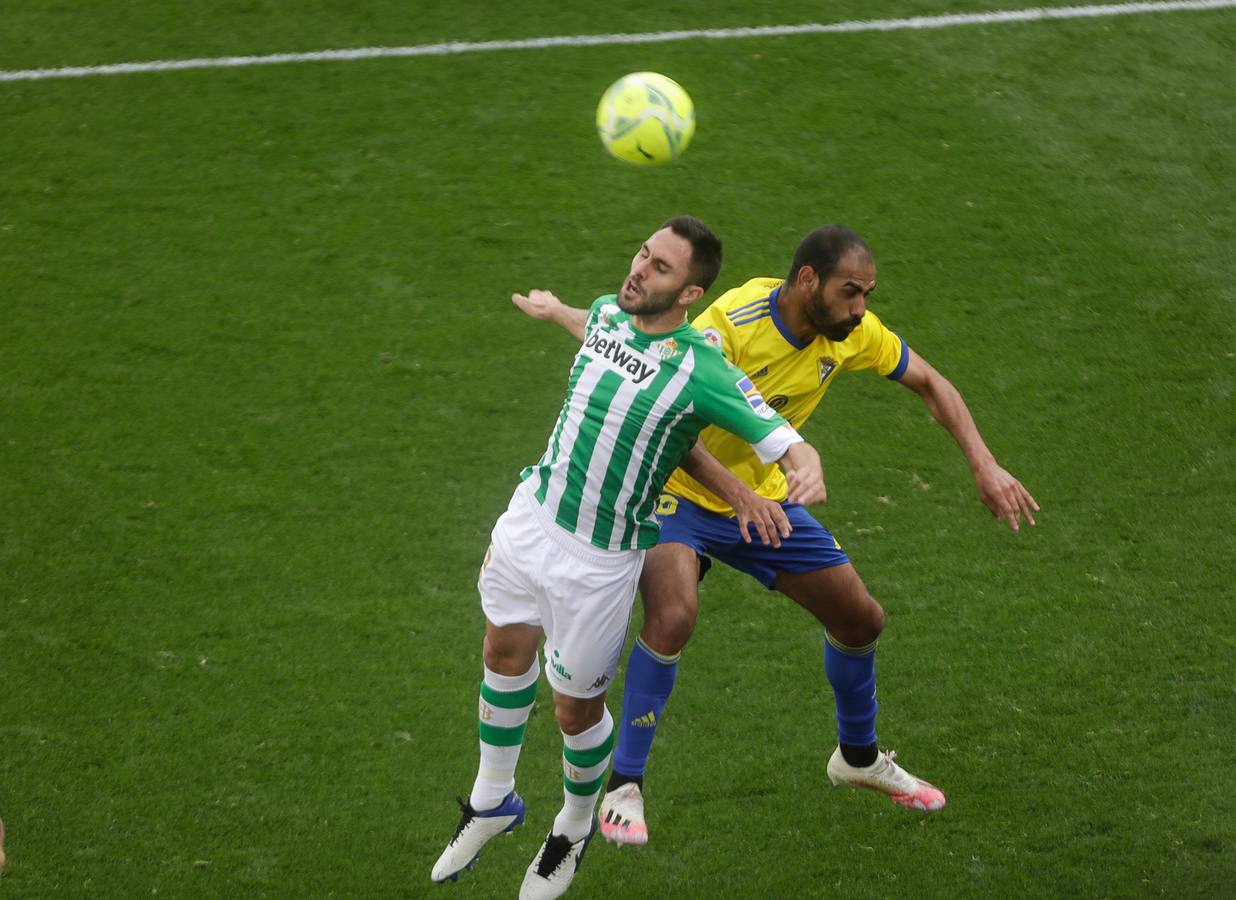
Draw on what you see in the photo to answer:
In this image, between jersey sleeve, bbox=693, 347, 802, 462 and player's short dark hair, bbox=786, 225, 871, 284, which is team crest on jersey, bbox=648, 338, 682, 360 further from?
player's short dark hair, bbox=786, 225, 871, 284

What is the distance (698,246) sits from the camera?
4.71 meters

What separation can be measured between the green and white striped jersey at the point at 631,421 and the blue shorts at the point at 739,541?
16.2 inches

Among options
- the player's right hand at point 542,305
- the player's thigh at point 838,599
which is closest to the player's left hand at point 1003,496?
the player's thigh at point 838,599

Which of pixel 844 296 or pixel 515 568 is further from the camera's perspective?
pixel 844 296

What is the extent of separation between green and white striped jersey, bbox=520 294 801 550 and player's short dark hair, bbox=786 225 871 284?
643mm

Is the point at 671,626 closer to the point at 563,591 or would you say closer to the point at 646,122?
the point at 563,591

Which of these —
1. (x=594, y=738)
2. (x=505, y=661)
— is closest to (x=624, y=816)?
(x=594, y=738)

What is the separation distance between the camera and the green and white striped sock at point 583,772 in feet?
16.6

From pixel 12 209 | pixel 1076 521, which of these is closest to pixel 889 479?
pixel 1076 521

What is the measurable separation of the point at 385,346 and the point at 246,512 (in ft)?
4.78

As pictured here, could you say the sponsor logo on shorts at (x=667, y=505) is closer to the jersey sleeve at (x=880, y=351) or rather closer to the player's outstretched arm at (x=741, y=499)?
the player's outstretched arm at (x=741, y=499)

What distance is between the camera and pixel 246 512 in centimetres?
696

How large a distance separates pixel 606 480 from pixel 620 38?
6.64 metres

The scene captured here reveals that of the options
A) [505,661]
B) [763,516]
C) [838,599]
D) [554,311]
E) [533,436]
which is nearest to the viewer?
[763,516]
